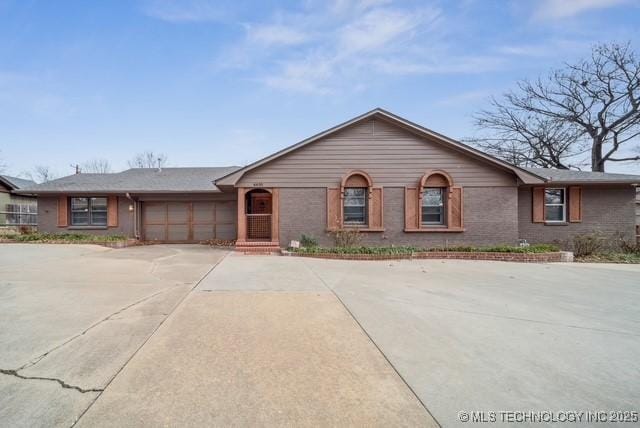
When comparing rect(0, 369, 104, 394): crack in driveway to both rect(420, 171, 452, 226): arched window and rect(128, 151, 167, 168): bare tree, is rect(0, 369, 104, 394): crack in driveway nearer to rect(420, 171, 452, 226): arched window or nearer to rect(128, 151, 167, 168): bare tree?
rect(420, 171, 452, 226): arched window

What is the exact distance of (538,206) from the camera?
1188 cm

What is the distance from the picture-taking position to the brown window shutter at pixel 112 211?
13.9 m

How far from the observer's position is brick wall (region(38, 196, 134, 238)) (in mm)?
13719

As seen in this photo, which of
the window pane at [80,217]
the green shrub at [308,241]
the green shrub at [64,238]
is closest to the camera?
the green shrub at [308,241]

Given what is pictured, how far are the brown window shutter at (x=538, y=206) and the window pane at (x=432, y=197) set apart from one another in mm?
4162

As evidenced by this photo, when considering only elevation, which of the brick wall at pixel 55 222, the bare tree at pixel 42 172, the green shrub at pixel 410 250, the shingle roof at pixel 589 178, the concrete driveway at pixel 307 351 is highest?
the bare tree at pixel 42 172

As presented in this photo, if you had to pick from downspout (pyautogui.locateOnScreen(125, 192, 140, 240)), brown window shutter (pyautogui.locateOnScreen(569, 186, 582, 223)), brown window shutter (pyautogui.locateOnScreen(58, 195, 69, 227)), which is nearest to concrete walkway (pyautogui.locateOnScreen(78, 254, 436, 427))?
downspout (pyautogui.locateOnScreen(125, 192, 140, 240))

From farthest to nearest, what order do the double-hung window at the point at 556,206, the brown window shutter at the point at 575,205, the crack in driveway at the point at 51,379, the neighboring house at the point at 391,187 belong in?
the double-hung window at the point at 556,206 → the brown window shutter at the point at 575,205 → the neighboring house at the point at 391,187 → the crack in driveway at the point at 51,379

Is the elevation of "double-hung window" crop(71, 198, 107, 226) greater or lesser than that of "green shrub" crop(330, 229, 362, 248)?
greater

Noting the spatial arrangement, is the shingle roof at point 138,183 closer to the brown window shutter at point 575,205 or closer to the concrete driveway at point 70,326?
the concrete driveway at point 70,326

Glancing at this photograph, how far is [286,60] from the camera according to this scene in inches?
583

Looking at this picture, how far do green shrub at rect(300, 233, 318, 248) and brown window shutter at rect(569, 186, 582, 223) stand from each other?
10.9 metres

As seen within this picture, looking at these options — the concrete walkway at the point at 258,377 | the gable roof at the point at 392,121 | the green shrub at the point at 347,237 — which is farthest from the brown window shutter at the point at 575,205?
the concrete walkway at the point at 258,377

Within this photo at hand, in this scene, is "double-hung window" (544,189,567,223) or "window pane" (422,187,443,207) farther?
"double-hung window" (544,189,567,223)
